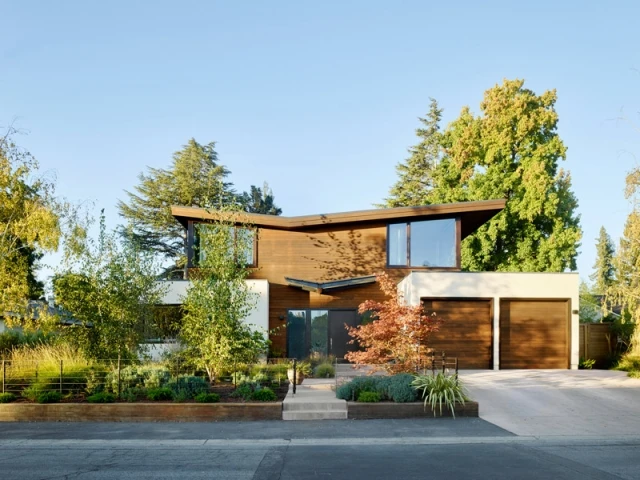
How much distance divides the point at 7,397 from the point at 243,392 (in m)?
5.04

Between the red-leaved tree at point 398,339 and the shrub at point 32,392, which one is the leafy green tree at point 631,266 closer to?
the red-leaved tree at point 398,339

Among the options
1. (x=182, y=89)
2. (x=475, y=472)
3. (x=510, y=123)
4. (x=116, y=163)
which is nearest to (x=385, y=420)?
(x=475, y=472)

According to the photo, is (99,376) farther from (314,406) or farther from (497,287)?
(497,287)

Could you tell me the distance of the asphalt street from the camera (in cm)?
698

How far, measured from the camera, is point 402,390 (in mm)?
11133

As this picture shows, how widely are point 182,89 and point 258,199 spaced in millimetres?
25797

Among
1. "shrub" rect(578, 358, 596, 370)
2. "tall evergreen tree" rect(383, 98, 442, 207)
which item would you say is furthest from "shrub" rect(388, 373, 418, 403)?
"tall evergreen tree" rect(383, 98, 442, 207)

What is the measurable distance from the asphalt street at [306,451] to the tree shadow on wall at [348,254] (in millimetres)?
9614

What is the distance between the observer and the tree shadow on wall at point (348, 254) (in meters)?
19.9

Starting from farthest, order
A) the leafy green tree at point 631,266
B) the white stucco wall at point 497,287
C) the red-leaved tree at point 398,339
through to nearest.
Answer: the white stucco wall at point 497,287, the leafy green tree at point 631,266, the red-leaved tree at point 398,339

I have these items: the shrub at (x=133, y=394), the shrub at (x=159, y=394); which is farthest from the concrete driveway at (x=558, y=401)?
the shrub at (x=133, y=394)

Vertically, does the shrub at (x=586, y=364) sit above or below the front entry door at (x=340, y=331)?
below

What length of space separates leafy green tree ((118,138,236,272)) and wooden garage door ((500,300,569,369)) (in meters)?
25.1

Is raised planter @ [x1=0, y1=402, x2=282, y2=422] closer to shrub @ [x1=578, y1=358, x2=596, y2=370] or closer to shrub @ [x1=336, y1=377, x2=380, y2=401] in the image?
shrub @ [x1=336, y1=377, x2=380, y2=401]
